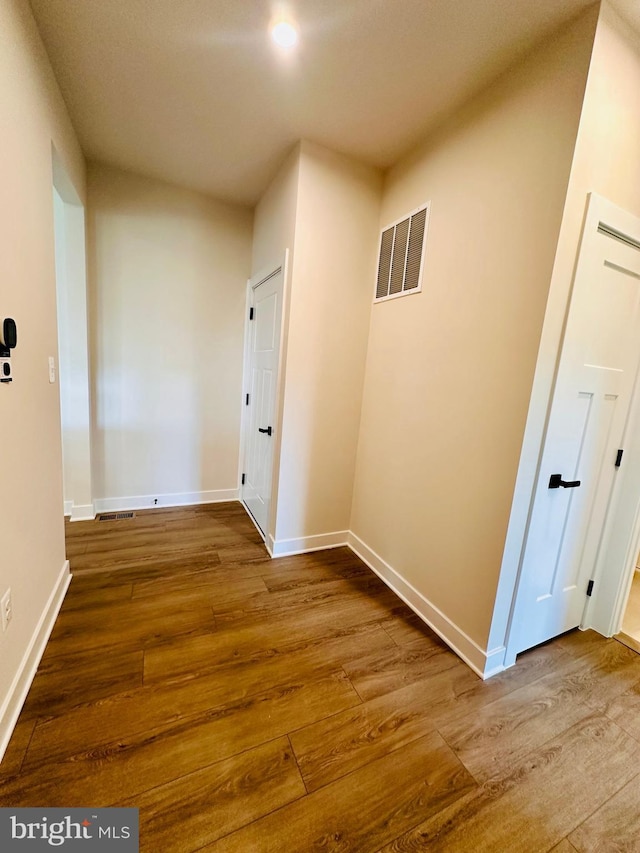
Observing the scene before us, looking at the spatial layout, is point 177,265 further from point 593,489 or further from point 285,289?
point 593,489

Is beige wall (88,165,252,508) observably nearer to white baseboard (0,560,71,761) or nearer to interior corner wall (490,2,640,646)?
white baseboard (0,560,71,761)

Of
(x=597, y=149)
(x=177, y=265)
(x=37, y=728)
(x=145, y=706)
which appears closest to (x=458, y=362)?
(x=597, y=149)

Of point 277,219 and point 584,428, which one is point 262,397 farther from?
point 584,428

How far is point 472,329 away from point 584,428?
27.1 inches

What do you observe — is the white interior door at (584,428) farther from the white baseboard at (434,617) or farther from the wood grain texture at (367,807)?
the wood grain texture at (367,807)

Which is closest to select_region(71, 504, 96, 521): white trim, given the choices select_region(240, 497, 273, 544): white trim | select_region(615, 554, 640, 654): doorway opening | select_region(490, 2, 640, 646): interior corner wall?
select_region(240, 497, 273, 544): white trim

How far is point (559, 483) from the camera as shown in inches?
60.4

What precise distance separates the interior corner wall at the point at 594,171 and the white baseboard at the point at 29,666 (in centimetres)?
199

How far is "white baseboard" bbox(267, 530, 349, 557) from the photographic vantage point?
2469 millimetres

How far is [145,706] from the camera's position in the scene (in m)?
1.33

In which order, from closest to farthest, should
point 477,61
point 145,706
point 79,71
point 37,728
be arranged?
1. point 37,728
2. point 145,706
3. point 477,61
4. point 79,71

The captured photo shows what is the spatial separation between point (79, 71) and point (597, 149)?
240cm

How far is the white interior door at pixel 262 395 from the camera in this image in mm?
2491

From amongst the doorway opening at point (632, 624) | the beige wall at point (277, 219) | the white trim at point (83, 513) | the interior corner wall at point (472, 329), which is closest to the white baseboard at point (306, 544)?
the interior corner wall at point (472, 329)
